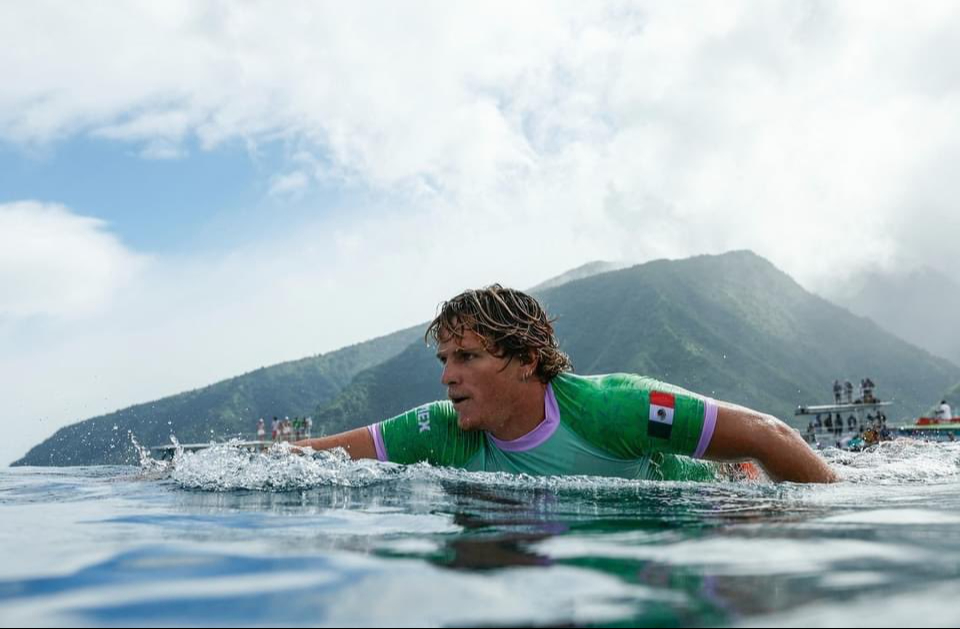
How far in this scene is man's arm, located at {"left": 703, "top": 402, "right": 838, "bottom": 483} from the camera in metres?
5.44

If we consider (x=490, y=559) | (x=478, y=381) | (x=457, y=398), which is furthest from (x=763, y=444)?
(x=490, y=559)

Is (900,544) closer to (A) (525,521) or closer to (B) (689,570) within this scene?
(B) (689,570)

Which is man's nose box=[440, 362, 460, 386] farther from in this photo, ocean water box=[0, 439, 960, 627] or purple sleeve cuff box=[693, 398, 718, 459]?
purple sleeve cuff box=[693, 398, 718, 459]

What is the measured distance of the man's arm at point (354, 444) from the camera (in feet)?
21.5

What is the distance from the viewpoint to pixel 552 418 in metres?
5.95

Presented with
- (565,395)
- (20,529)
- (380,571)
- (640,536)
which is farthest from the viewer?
(565,395)

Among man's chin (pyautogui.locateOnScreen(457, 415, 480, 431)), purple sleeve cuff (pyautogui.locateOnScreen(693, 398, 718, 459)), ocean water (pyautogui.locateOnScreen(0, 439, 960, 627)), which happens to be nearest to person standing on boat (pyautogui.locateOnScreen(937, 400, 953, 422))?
purple sleeve cuff (pyautogui.locateOnScreen(693, 398, 718, 459))

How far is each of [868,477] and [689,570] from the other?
4.89m

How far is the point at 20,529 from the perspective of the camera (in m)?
3.91

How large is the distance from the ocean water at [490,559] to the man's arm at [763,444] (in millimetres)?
362

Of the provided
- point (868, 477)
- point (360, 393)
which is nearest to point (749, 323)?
point (360, 393)

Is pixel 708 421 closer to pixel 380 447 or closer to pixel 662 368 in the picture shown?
pixel 380 447

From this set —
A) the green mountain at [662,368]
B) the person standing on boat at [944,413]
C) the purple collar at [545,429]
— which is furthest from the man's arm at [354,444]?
the green mountain at [662,368]

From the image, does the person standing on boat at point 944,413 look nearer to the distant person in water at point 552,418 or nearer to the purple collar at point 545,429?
the distant person in water at point 552,418
